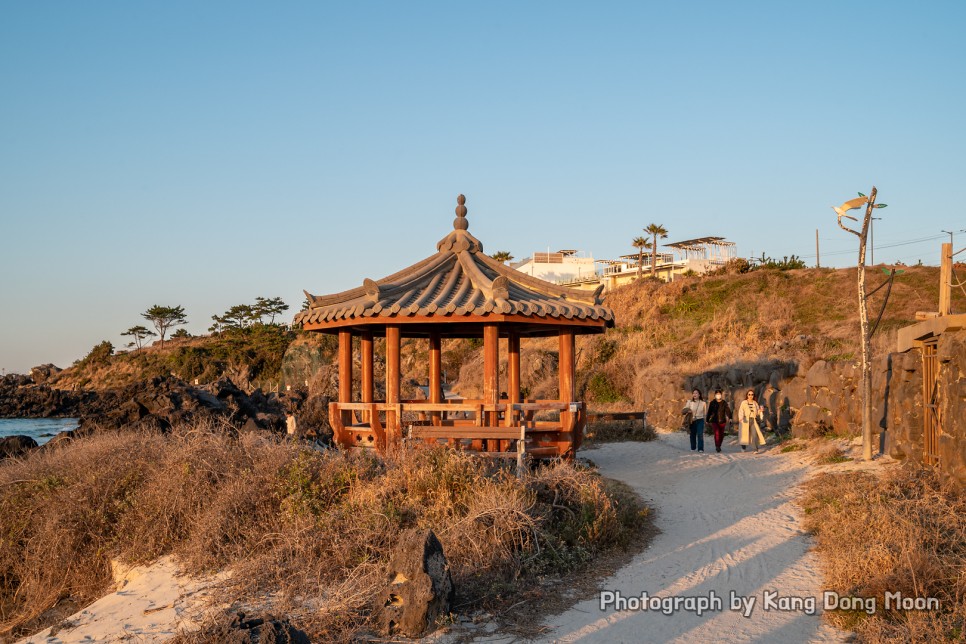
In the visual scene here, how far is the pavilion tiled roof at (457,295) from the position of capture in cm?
1014

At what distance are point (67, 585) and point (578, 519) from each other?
546 centimetres

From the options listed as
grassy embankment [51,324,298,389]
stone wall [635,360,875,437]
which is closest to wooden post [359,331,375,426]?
stone wall [635,360,875,437]

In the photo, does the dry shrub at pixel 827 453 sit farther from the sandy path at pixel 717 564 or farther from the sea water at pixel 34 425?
the sea water at pixel 34 425

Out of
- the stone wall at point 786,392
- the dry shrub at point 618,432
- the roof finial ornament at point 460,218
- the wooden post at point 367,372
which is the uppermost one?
the roof finial ornament at point 460,218

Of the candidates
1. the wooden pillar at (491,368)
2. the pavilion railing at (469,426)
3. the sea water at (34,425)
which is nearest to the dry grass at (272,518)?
the pavilion railing at (469,426)

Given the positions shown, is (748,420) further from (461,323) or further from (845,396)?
(461,323)

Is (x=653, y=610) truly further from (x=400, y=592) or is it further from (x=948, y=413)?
(x=948, y=413)

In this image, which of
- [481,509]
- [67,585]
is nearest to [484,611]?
[481,509]

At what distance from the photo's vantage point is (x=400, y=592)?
5.66m

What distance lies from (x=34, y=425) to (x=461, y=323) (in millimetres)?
44730

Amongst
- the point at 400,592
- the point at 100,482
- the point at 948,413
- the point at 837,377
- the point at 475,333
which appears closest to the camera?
the point at 400,592

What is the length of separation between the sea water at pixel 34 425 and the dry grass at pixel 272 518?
33.7 metres

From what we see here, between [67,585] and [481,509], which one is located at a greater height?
[481,509]

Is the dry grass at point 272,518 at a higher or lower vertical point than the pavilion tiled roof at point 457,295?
lower
